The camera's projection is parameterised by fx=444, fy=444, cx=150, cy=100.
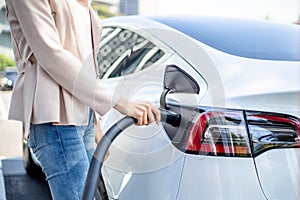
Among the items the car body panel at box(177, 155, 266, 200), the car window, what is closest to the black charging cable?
the car body panel at box(177, 155, 266, 200)

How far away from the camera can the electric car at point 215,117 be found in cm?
147

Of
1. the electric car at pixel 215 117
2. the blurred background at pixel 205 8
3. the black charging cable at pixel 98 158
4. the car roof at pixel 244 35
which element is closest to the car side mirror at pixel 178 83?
the electric car at pixel 215 117

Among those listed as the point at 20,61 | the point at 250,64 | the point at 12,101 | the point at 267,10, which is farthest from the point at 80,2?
the point at 267,10

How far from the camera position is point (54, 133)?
1.46m

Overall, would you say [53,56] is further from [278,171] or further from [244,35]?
[244,35]

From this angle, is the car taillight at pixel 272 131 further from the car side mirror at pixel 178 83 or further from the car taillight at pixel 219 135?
the car side mirror at pixel 178 83

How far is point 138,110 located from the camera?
1434 millimetres

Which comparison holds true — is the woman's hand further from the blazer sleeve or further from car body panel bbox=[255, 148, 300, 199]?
car body panel bbox=[255, 148, 300, 199]

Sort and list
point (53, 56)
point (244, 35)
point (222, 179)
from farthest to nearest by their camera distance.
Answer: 1. point (244, 35)
2. point (222, 179)
3. point (53, 56)

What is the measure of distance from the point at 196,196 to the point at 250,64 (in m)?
0.54

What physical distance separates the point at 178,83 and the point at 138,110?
30cm

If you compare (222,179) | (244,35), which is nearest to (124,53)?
(244,35)

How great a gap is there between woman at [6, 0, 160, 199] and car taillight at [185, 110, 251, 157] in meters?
0.15

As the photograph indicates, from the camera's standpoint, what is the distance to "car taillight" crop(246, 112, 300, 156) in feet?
4.77
